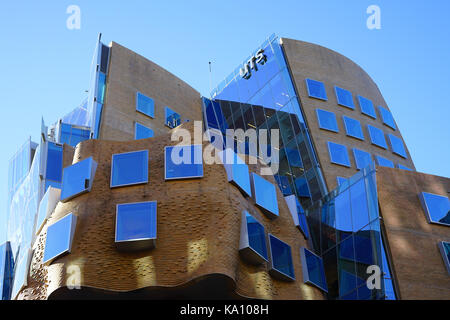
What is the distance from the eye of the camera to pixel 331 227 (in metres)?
28.6

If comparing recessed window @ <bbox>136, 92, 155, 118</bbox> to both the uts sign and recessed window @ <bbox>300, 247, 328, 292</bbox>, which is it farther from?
recessed window @ <bbox>300, 247, 328, 292</bbox>

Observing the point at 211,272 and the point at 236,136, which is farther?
the point at 236,136

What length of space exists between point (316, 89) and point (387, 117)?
17.1 feet

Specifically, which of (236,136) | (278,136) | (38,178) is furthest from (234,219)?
→ (236,136)

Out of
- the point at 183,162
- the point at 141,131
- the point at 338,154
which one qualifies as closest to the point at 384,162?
the point at 338,154

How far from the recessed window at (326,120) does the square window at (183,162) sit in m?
11.5

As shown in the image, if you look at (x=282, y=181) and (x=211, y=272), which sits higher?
(x=282, y=181)

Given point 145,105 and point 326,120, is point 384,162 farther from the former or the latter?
point 145,105

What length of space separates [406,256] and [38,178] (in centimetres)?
1550
